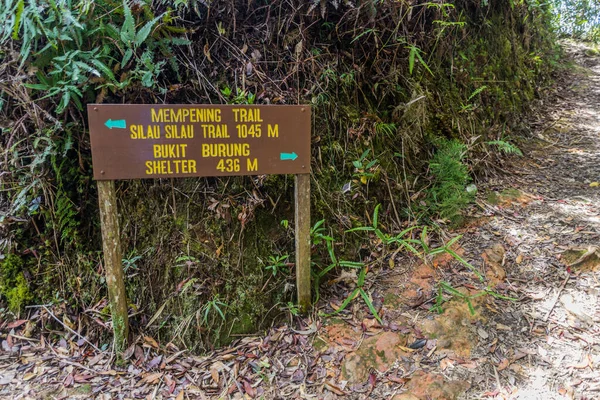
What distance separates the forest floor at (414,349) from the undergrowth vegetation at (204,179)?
22 cm

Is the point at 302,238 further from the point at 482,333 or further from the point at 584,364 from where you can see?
the point at 584,364

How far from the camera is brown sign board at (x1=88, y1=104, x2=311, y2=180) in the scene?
245 cm

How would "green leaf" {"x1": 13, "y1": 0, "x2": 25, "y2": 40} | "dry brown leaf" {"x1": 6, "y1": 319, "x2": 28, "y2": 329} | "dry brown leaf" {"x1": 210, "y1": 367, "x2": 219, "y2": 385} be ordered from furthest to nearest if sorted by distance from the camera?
"dry brown leaf" {"x1": 6, "y1": 319, "x2": 28, "y2": 329}, "dry brown leaf" {"x1": 210, "y1": 367, "x2": 219, "y2": 385}, "green leaf" {"x1": 13, "y1": 0, "x2": 25, "y2": 40}

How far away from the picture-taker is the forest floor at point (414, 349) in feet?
8.18

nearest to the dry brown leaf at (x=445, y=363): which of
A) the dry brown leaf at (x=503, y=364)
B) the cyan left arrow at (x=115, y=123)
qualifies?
the dry brown leaf at (x=503, y=364)

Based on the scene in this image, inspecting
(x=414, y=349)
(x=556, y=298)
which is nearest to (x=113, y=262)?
(x=414, y=349)

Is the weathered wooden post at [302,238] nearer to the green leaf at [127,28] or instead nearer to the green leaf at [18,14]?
the green leaf at [127,28]

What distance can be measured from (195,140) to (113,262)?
3.48 feet

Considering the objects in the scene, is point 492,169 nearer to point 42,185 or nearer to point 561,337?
point 561,337

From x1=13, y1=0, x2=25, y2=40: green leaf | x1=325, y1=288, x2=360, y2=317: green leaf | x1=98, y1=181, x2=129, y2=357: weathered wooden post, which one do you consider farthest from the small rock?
x1=13, y1=0, x2=25, y2=40: green leaf

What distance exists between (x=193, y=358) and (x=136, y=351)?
425 mm

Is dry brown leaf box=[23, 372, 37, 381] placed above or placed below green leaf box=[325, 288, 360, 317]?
below

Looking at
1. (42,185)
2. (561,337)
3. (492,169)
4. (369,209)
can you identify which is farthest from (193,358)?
(492,169)

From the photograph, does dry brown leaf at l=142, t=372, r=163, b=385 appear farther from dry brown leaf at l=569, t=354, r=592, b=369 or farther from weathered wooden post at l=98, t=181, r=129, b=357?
dry brown leaf at l=569, t=354, r=592, b=369
